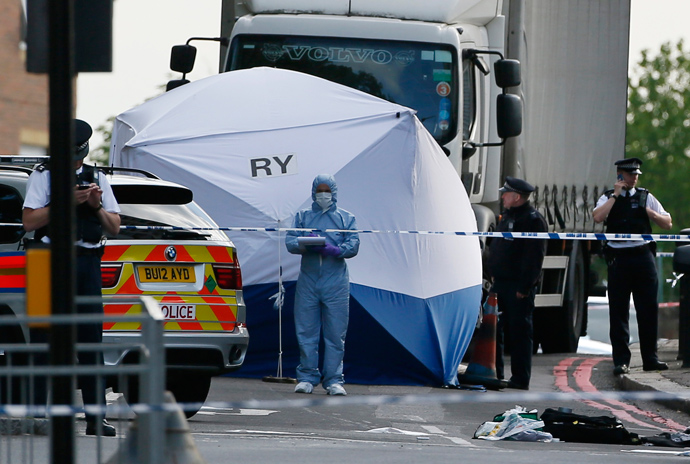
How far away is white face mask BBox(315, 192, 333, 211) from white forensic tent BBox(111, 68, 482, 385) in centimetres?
78

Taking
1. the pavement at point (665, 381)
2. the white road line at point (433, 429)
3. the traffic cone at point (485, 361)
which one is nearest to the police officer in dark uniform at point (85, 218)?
the white road line at point (433, 429)

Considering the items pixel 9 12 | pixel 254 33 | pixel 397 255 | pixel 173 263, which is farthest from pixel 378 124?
pixel 9 12

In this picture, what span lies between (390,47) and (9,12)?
15496 millimetres

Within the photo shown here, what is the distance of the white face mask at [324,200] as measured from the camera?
11.3m

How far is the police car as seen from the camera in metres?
9.01

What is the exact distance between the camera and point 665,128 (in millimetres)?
73375

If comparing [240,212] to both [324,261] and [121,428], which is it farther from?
[121,428]

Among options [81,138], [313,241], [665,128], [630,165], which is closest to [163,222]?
[81,138]

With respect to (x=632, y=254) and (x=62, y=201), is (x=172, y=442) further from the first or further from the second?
(x=632, y=254)

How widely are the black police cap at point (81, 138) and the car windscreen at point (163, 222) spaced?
1.11 m

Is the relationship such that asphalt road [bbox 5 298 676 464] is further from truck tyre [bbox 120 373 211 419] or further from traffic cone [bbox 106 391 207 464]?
truck tyre [bbox 120 373 211 419]

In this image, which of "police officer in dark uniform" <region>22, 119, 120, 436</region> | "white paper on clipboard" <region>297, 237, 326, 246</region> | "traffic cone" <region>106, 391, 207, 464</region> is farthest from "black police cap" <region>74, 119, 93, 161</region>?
"traffic cone" <region>106, 391, 207, 464</region>

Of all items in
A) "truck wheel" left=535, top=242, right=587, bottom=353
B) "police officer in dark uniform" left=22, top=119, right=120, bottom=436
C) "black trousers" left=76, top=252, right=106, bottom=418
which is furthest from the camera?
"truck wheel" left=535, top=242, right=587, bottom=353

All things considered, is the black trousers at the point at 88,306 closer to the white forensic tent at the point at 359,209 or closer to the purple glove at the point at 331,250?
the purple glove at the point at 331,250
